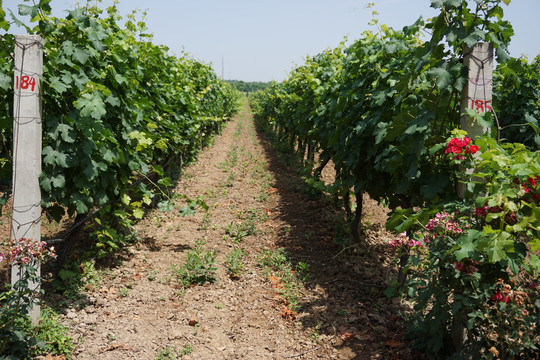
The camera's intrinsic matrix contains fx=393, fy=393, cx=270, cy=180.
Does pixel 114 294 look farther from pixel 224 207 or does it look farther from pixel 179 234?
pixel 224 207

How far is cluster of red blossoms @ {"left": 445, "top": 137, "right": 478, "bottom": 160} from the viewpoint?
2.59m

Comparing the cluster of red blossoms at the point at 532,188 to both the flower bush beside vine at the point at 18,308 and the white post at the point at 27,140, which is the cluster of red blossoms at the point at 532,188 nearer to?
the flower bush beside vine at the point at 18,308

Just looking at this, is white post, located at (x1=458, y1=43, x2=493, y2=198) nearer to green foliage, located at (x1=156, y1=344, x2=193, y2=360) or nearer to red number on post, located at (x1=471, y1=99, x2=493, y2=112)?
red number on post, located at (x1=471, y1=99, x2=493, y2=112)

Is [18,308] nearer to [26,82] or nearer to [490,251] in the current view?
[26,82]

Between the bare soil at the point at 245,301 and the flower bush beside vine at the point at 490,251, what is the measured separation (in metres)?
0.83

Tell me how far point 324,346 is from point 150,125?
3664 mm

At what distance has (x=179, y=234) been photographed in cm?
630

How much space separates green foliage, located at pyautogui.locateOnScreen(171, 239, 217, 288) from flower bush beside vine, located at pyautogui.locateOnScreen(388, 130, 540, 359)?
2746mm

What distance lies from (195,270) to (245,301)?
0.79 metres

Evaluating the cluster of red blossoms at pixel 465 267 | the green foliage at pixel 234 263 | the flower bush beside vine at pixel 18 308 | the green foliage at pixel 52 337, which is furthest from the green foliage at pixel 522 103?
the flower bush beside vine at pixel 18 308

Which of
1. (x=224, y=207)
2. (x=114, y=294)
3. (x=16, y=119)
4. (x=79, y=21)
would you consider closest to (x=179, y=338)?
(x=114, y=294)

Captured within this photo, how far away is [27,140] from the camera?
3426mm

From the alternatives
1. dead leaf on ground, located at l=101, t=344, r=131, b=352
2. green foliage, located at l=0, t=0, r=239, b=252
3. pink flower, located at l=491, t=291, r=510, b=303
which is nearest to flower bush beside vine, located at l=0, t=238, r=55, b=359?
dead leaf on ground, located at l=101, t=344, r=131, b=352

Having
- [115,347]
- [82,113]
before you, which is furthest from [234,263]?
[82,113]
